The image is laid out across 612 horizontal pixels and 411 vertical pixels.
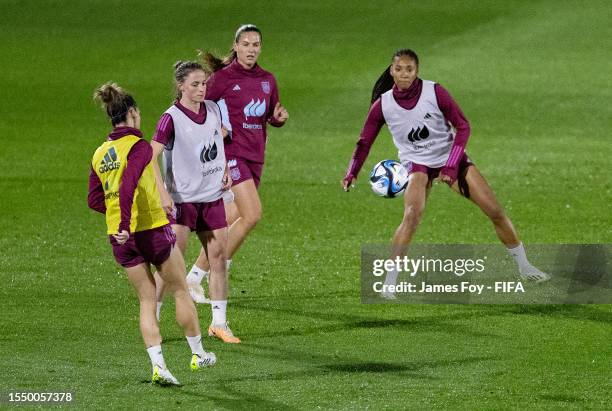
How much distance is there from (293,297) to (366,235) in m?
2.89

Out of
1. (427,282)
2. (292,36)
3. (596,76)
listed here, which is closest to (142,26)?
(292,36)

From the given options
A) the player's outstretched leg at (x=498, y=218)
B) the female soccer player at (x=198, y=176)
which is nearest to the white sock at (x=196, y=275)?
the female soccer player at (x=198, y=176)

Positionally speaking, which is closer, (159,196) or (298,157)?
(159,196)

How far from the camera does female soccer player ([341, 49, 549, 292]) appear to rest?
39.4 feet

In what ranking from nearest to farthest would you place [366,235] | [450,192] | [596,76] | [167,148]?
1. [167,148]
2. [366,235]
3. [450,192]
4. [596,76]

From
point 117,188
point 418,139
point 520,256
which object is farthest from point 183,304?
point 520,256

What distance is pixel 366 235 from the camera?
14.9 m

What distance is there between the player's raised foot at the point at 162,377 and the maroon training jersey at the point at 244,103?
3345 mm

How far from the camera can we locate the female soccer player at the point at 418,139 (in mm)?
12016

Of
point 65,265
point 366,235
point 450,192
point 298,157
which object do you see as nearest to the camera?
point 65,265

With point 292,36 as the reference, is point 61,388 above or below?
below

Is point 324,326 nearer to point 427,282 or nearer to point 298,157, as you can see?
point 427,282

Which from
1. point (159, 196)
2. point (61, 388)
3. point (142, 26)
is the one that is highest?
point (142, 26)

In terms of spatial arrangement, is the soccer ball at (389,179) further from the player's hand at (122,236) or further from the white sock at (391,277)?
the player's hand at (122,236)
